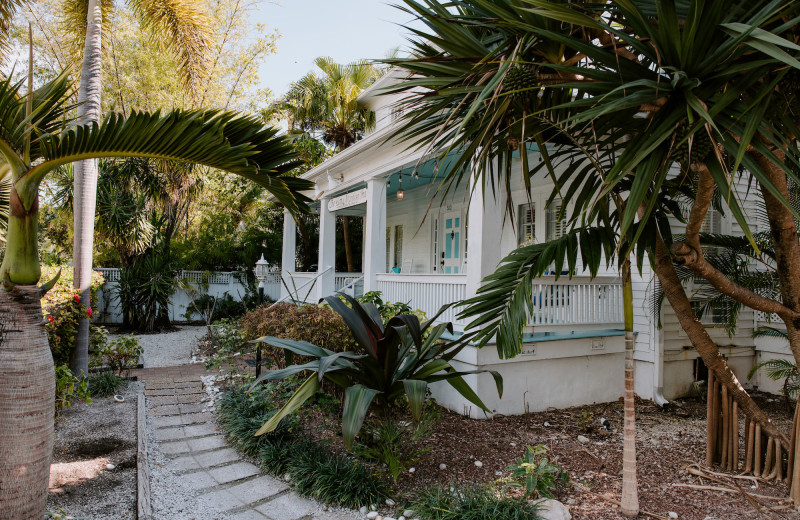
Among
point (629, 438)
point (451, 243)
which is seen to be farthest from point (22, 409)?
point (451, 243)

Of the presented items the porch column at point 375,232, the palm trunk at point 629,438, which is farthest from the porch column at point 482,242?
the porch column at point 375,232

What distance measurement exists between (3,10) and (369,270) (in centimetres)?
680

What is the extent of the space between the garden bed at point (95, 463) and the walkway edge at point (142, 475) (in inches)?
2.5

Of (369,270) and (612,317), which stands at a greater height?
(369,270)

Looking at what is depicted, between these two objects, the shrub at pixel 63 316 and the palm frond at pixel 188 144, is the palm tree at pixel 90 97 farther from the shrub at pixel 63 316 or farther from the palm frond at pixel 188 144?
the palm frond at pixel 188 144

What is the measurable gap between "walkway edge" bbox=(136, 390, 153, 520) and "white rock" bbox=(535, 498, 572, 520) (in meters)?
2.84

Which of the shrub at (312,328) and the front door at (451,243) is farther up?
the front door at (451,243)

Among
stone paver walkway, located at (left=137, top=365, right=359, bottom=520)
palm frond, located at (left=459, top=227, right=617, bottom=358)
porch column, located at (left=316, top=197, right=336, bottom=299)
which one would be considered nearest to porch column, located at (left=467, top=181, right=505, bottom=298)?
palm frond, located at (left=459, top=227, right=617, bottom=358)

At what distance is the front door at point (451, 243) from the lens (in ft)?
37.9

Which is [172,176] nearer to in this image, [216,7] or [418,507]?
[216,7]

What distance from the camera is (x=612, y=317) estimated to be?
707 cm

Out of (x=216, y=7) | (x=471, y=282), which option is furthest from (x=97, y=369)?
(x=216, y=7)

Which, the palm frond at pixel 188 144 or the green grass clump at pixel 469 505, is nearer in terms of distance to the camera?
the palm frond at pixel 188 144

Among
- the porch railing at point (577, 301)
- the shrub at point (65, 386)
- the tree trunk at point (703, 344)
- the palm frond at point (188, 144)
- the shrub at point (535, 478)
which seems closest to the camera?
the palm frond at point (188, 144)
